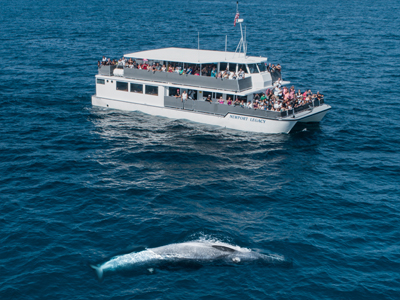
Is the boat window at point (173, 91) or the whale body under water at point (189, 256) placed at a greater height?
the boat window at point (173, 91)

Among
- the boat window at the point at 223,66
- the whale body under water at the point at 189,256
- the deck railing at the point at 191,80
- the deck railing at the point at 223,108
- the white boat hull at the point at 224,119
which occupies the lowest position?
the whale body under water at the point at 189,256

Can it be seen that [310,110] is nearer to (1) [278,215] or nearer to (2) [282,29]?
(1) [278,215]

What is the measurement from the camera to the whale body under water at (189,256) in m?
25.0

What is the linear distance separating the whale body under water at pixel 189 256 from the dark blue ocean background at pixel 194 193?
0.58 meters

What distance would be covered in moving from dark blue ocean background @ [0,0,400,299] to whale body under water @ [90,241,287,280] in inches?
22.7

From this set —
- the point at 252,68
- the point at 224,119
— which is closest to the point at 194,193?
the point at 224,119

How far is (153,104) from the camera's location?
4931cm

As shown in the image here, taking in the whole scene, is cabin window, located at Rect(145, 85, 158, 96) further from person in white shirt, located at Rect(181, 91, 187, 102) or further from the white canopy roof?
person in white shirt, located at Rect(181, 91, 187, 102)

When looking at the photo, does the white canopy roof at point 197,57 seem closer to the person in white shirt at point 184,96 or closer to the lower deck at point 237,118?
the person in white shirt at point 184,96

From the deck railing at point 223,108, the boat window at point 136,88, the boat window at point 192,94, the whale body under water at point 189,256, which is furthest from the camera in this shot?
the boat window at point 136,88

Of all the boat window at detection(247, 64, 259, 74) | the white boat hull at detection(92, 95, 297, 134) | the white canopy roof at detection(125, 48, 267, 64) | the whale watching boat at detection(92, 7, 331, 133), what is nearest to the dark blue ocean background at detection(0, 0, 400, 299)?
the white boat hull at detection(92, 95, 297, 134)

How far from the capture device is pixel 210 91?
4588cm

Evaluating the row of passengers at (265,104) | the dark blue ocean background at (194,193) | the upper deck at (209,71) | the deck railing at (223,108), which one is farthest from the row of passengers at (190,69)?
the dark blue ocean background at (194,193)

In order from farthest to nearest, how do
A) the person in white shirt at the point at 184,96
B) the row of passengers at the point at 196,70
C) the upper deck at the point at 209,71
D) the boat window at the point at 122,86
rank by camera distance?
the boat window at the point at 122,86
the person in white shirt at the point at 184,96
the upper deck at the point at 209,71
the row of passengers at the point at 196,70
